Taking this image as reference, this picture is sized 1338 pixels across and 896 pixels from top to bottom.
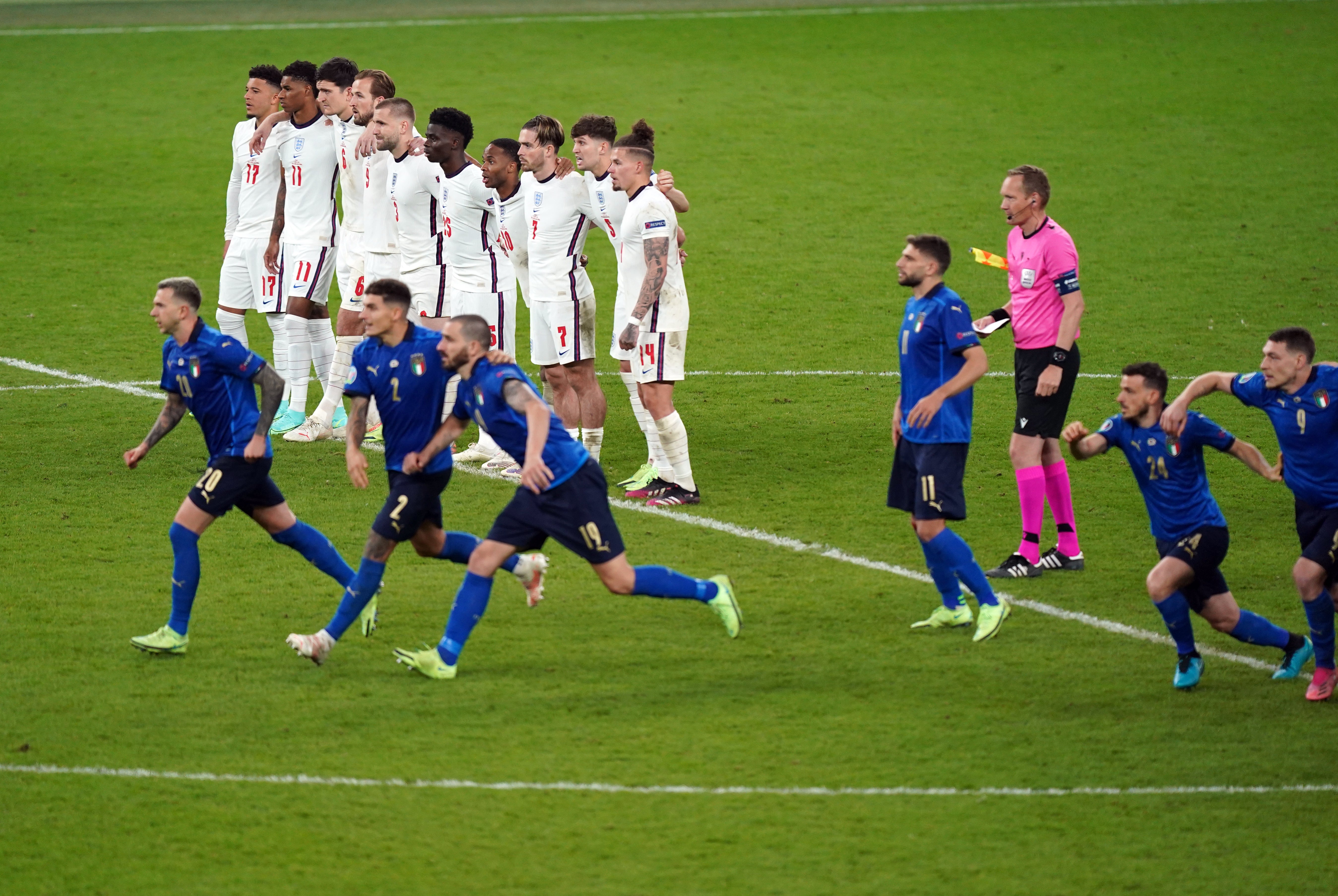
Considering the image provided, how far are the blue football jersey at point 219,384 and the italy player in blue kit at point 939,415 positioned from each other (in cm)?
342

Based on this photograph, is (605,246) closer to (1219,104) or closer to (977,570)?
(1219,104)

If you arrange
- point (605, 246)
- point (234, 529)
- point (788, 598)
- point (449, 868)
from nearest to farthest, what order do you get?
point (449, 868) → point (788, 598) → point (234, 529) → point (605, 246)

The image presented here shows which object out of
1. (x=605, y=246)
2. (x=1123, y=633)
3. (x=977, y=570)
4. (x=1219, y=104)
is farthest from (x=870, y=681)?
(x=1219, y=104)

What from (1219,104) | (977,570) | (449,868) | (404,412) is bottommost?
(449,868)

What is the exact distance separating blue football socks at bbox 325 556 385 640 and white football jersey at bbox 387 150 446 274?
4.44 meters

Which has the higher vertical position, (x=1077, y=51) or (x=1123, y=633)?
(x=1077, y=51)

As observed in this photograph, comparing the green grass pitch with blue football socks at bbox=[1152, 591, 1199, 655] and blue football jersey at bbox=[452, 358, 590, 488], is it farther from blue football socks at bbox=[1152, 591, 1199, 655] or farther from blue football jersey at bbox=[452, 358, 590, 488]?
blue football jersey at bbox=[452, 358, 590, 488]

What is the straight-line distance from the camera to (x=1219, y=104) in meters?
24.8

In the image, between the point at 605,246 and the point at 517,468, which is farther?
the point at 605,246

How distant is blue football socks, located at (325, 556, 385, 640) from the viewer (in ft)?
26.9

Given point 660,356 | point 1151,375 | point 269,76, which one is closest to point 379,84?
point 269,76

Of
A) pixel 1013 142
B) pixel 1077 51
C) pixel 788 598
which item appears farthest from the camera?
pixel 1077 51

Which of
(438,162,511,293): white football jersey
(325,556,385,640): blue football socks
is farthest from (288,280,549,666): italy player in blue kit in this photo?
(438,162,511,293): white football jersey

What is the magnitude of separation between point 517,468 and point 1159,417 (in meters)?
5.26
